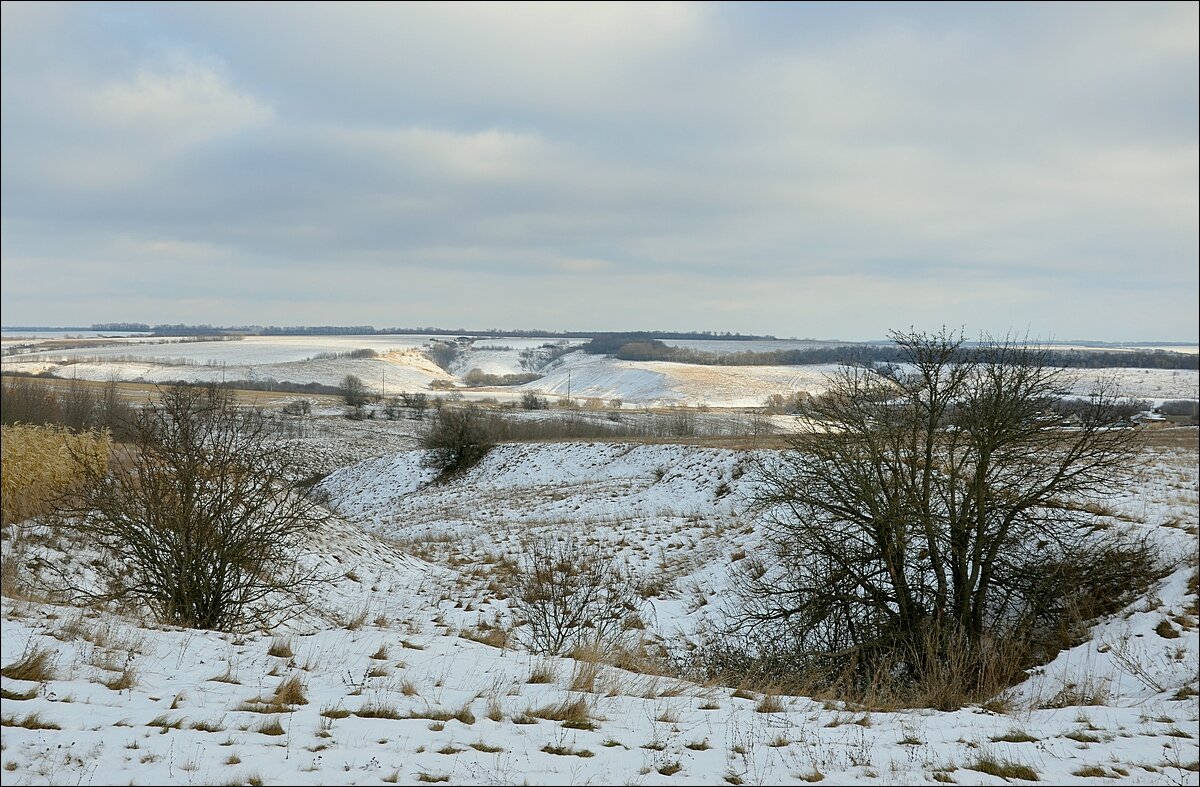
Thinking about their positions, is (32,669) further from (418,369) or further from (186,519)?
(418,369)

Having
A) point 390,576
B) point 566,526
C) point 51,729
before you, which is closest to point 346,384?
point 566,526

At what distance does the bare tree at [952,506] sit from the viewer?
1187 cm

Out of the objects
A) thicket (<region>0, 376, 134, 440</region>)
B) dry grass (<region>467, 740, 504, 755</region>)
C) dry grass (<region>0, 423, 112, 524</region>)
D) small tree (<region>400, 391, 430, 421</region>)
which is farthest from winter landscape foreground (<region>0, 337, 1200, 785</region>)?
small tree (<region>400, 391, 430, 421</region>)

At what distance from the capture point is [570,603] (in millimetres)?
14602

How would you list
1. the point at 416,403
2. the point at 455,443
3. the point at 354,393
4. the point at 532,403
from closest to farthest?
the point at 455,443 → the point at 354,393 → the point at 416,403 → the point at 532,403

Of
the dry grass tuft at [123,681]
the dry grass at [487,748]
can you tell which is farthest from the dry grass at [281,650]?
→ the dry grass at [487,748]

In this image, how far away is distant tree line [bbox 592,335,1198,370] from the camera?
46.2ft

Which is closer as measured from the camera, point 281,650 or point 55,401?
point 281,650

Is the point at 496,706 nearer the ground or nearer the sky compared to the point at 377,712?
nearer the ground

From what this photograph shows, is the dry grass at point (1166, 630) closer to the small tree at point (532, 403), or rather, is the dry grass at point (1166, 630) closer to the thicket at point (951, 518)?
the thicket at point (951, 518)

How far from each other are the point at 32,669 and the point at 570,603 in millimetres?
9777

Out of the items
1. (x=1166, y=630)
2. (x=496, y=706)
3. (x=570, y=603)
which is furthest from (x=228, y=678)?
(x=1166, y=630)

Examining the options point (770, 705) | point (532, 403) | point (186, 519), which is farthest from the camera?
point (532, 403)

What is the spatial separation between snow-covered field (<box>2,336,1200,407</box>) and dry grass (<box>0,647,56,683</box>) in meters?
22.6
